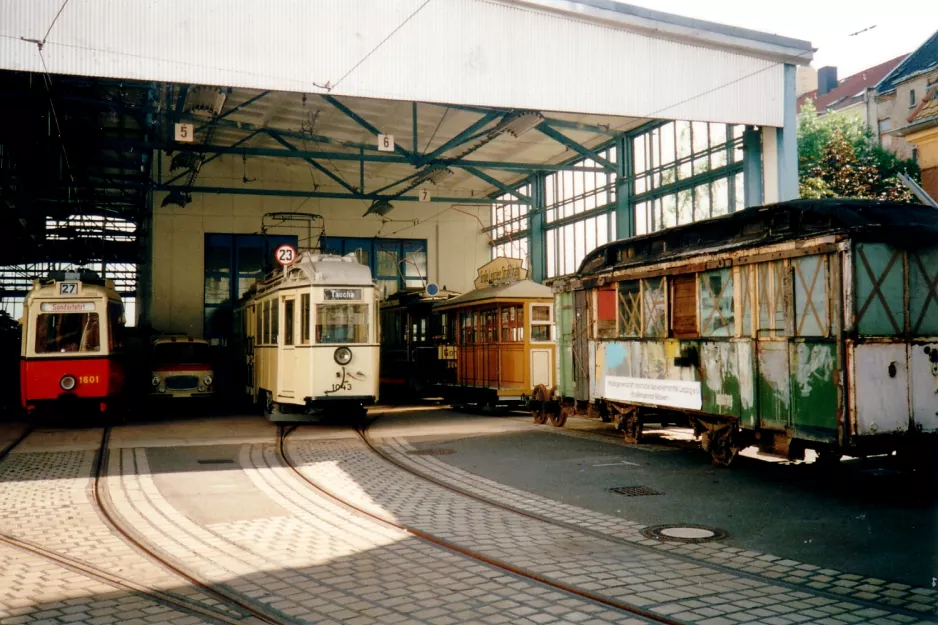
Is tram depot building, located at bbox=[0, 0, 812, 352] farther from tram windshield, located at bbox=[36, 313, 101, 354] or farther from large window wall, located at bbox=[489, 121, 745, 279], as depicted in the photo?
tram windshield, located at bbox=[36, 313, 101, 354]

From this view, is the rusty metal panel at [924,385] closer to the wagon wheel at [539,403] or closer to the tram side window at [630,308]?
the tram side window at [630,308]

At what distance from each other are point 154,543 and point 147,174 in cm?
Result: 1982

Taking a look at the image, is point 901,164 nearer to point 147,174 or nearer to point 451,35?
point 451,35

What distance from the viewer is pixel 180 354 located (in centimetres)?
2094

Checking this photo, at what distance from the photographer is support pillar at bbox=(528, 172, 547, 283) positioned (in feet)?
93.2

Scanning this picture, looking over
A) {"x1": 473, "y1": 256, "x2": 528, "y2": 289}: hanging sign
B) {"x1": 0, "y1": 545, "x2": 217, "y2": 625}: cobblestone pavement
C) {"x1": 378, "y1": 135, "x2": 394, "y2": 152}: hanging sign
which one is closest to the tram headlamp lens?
{"x1": 473, "y1": 256, "x2": 528, "y2": 289}: hanging sign

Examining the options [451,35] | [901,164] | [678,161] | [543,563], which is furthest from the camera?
[901,164]

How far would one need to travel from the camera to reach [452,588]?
18.0ft

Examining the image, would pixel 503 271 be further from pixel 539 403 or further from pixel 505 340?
pixel 539 403

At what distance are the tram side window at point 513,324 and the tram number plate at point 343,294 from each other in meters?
4.14

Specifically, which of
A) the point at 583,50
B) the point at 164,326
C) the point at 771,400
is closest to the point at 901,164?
the point at 583,50

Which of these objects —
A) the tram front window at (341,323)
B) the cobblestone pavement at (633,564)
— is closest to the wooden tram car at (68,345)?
the tram front window at (341,323)

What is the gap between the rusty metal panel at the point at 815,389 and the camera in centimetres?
832

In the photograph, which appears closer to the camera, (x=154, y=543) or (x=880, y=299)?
(x=154, y=543)
